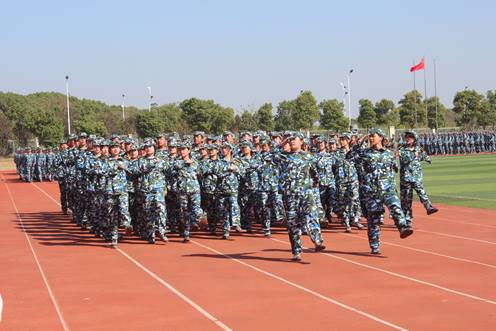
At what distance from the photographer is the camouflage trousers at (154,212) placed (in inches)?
567

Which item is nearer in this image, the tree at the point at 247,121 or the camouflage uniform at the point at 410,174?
the camouflage uniform at the point at 410,174

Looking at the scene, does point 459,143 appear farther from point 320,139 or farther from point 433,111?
point 320,139

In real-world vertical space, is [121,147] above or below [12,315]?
above

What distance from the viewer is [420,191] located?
15.2m

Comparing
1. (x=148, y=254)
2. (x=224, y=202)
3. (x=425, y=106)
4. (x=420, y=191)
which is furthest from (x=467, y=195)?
(x=425, y=106)

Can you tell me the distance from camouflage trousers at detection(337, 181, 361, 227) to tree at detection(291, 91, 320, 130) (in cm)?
4813

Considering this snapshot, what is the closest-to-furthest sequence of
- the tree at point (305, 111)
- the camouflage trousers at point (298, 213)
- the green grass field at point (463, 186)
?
the camouflage trousers at point (298, 213) < the green grass field at point (463, 186) < the tree at point (305, 111)

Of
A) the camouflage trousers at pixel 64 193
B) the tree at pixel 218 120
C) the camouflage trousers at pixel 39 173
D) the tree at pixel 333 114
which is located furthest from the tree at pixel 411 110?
the camouflage trousers at pixel 64 193

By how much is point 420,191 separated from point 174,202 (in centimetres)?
488

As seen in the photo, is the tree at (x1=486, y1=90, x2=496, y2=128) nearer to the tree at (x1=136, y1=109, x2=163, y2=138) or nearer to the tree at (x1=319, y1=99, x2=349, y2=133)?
the tree at (x1=319, y1=99, x2=349, y2=133)

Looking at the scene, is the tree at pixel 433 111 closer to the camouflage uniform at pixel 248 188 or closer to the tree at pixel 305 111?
the tree at pixel 305 111

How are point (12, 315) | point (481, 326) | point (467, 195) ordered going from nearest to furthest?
point (481, 326) → point (12, 315) → point (467, 195)

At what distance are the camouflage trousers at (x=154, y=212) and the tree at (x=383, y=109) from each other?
65.8m

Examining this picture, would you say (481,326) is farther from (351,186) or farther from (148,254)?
(351,186)
